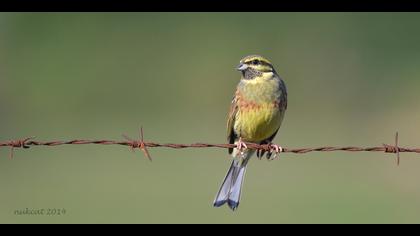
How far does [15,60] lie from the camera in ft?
59.3

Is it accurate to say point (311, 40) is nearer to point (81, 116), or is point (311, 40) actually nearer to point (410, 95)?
point (410, 95)

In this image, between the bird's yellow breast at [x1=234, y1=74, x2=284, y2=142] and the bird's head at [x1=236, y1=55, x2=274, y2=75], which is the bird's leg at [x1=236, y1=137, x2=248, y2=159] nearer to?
the bird's yellow breast at [x1=234, y1=74, x2=284, y2=142]

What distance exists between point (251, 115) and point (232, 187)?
616 millimetres

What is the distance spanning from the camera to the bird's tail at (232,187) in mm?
7578

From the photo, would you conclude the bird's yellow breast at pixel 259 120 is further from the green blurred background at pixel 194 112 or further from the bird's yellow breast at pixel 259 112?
the green blurred background at pixel 194 112

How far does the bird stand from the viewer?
299 inches

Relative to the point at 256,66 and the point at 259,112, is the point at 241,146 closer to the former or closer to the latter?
the point at 259,112

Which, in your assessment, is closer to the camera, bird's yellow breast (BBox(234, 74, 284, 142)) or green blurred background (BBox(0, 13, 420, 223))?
bird's yellow breast (BBox(234, 74, 284, 142))

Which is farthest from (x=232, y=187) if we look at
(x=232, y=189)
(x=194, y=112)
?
(x=194, y=112)

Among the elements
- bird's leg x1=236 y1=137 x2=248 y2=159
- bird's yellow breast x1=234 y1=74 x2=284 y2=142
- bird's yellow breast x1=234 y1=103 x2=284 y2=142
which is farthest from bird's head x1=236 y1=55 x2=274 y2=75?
bird's leg x1=236 y1=137 x2=248 y2=159

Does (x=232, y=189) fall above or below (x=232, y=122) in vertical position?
below

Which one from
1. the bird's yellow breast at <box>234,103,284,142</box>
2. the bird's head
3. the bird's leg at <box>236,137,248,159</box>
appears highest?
the bird's head

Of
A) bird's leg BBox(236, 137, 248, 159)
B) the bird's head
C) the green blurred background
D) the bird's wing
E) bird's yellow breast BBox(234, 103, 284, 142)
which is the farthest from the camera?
the green blurred background

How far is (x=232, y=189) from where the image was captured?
7.64m
